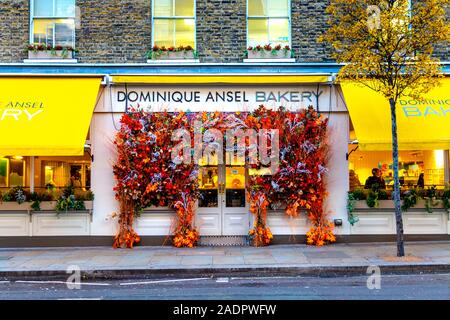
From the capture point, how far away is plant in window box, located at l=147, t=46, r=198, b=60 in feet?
39.5

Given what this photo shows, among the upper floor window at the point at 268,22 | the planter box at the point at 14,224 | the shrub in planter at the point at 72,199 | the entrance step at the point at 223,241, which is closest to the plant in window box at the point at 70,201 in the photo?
the shrub in planter at the point at 72,199

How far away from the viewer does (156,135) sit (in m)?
11.3

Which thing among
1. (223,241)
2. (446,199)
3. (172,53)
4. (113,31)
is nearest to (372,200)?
(446,199)

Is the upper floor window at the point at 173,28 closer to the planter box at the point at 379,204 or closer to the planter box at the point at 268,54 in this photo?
the planter box at the point at 268,54

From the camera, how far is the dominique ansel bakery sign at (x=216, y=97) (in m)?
11.8

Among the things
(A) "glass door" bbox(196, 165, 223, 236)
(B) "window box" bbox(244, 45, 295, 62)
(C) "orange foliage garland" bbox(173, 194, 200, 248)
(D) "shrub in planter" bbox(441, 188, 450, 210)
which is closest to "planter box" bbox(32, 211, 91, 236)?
(C) "orange foliage garland" bbox(173, 194, 200, 248)

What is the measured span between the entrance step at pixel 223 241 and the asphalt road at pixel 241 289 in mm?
2925

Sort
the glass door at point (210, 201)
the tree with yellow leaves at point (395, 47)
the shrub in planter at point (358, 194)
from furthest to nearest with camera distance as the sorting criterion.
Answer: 1. the glass door at point (210, 201)
2. the shrub in planter at point (358, 194)
3. the tree with yellow leaves at point (395, 47)

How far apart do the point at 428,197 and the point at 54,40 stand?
34.7 ft

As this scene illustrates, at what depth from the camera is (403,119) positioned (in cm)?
1111

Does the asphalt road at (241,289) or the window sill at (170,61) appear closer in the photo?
the asphalt road at (241,289)

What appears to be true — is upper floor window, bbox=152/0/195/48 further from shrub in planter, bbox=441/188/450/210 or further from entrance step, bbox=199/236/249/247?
shrub in planter, bbox=441/188/450/210

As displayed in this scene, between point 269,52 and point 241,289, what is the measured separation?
22.0ft

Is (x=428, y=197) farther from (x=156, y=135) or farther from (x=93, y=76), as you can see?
(x=93, y=76)
